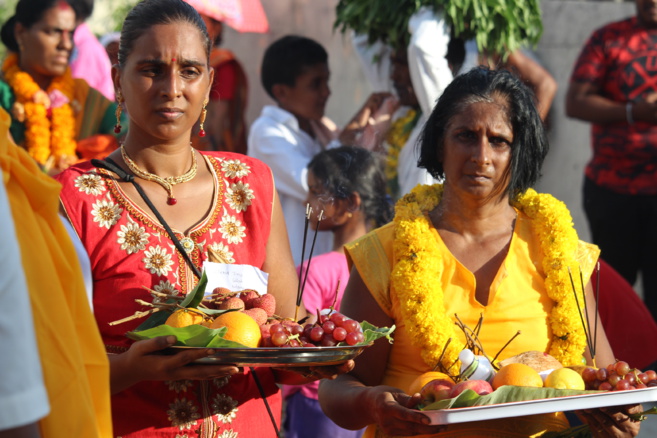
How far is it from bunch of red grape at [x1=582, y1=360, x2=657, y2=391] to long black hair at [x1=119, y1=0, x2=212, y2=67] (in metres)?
1.50

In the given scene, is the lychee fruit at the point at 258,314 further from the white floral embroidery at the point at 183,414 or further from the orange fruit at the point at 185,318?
the white floral embroidery at the point at 183,414

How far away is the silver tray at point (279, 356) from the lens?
7.50 feet

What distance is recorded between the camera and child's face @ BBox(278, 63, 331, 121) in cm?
579

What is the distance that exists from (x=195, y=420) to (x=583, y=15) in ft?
19.2

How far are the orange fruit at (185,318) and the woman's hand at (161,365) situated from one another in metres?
0.09

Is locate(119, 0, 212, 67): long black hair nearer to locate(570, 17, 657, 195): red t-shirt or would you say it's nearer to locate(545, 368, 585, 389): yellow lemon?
locate(545, 368, 585, 389): yellow lemon

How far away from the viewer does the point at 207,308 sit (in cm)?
247

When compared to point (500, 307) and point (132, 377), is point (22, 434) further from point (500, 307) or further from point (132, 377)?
point (500, 307)

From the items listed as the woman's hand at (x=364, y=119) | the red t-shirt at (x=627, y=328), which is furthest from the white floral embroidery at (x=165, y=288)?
the woman's hand at (x=364, y=119)

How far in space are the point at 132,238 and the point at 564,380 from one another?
126 centimetres

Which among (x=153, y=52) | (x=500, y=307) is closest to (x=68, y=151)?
(x=153, y=52)

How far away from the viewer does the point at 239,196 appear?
2.84 m

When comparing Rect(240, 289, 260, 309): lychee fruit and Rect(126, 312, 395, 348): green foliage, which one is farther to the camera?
Rect(240, 289, 260, 309): lychee fruit

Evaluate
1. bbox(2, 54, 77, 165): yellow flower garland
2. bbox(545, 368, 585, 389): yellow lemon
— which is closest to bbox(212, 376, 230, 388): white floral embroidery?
bbox(545, 368, 585, 389): yellow lemon
